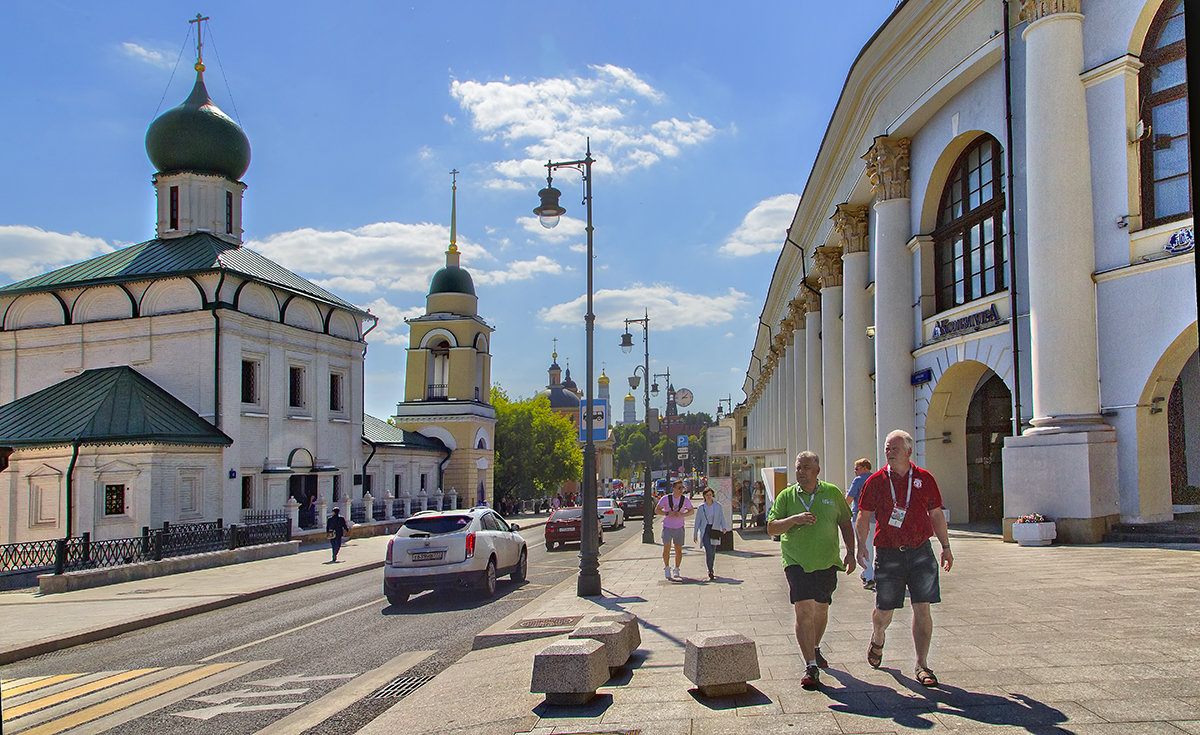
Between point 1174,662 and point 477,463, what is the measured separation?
49671 millimetres

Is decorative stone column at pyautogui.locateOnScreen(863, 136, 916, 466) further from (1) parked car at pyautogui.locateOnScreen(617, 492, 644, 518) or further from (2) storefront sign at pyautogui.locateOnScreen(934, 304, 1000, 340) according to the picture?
(1) parked car at pyautogui.locateOnScreen(617, 492, 644, 518)

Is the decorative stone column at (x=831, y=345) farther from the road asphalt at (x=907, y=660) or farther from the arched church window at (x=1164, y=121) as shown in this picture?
the arched church window at (x=1164, y=121)

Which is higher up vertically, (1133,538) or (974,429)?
(974,429)

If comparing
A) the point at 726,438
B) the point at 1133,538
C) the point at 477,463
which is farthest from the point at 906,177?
the point at 477,463

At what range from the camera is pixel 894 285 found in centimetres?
2302

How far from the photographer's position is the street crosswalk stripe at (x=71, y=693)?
8.77 m

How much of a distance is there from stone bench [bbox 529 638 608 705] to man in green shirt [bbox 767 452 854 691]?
156 cm

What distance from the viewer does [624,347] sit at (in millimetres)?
37781

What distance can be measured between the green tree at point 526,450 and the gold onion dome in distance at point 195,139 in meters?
32.9

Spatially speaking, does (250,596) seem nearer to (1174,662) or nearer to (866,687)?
(866,687)

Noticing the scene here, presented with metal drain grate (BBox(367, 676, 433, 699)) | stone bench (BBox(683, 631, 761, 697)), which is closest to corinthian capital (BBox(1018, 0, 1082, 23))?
stone bench (BBox(683, 631, 761, 697))

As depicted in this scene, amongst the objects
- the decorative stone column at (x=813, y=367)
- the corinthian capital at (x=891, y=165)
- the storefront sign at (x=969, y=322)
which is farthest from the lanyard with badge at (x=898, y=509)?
the decorative stone column at (x=813, y=367)

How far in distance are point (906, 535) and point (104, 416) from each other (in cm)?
2920

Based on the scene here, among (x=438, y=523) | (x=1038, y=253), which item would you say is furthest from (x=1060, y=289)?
(x=438, y=523)
